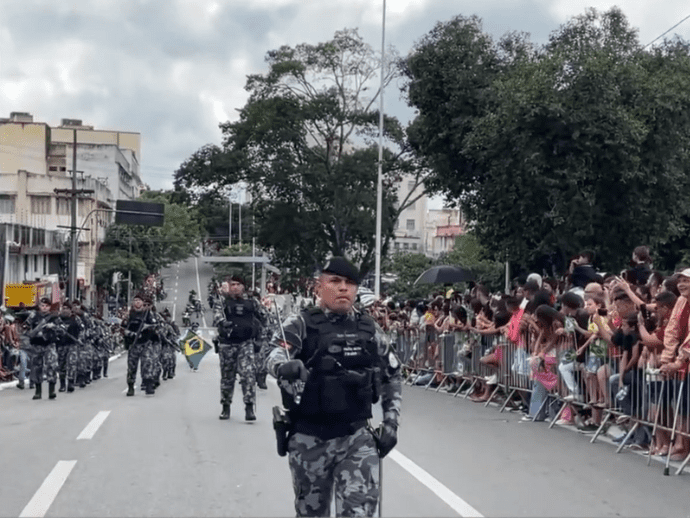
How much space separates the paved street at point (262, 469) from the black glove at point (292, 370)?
8.40ft

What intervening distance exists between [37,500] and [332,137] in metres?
36.6

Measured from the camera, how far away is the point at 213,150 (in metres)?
45.4

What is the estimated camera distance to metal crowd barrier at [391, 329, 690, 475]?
37.5 ft

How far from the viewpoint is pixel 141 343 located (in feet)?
64.4

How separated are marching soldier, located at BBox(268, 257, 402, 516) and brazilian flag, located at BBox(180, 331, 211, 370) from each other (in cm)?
1925

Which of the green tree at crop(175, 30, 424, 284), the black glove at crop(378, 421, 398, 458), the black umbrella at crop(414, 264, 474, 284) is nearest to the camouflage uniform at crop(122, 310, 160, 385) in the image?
the black umbrella at crop(414, 264, 474, 284)

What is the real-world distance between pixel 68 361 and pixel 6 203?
51.6 meters

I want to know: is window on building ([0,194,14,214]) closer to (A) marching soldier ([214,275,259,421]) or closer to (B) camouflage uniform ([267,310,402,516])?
(A) marching soldier ([214,275,259,421])

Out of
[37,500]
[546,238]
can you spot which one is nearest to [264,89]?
[546,238]

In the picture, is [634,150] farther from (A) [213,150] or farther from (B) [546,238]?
(A) [213,150]

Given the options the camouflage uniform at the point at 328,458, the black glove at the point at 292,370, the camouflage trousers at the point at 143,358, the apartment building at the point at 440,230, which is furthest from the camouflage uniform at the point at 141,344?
the apartment building at the point at 440,230

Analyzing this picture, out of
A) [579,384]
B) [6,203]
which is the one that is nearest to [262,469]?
[579,384]

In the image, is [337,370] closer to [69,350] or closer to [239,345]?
[239,345]

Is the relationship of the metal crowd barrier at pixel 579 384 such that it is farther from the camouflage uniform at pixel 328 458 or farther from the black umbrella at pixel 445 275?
the camouflage uniform at pixel 328 458
